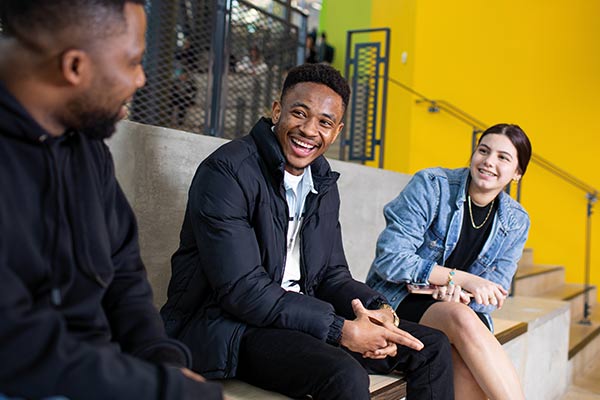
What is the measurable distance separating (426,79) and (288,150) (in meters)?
4.82

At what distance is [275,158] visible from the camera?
164 cm

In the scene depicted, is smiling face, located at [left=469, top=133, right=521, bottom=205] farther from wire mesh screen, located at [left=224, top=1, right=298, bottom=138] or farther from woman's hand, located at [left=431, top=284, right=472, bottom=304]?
wire mesh screen, located at [left=224, top=1, right=298, bottom=138]

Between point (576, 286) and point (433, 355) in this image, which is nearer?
point (433, 355)

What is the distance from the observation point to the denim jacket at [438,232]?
214cm

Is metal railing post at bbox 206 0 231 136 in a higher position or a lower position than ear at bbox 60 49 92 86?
higher

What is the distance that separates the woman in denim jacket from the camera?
2.06 meters

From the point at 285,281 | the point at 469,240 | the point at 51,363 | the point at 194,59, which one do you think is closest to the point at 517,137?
the point at 469,240

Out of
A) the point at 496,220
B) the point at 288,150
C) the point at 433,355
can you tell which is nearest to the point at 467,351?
the point at 433,355

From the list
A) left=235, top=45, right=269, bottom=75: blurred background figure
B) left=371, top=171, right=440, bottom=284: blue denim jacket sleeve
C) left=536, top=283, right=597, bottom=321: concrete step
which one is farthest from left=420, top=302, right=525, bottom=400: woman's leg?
left=536, top=283, right=597, bottom=321: concrete step

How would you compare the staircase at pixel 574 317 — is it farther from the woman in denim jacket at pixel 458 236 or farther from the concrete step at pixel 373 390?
the concrete step at pixel 373 390

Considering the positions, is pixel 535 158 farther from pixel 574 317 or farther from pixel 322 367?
pixel 322 367

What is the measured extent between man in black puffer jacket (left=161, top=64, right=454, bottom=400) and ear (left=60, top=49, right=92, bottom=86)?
0.66m

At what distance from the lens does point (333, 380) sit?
1.37 m

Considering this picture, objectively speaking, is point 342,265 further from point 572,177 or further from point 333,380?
point 572,177
